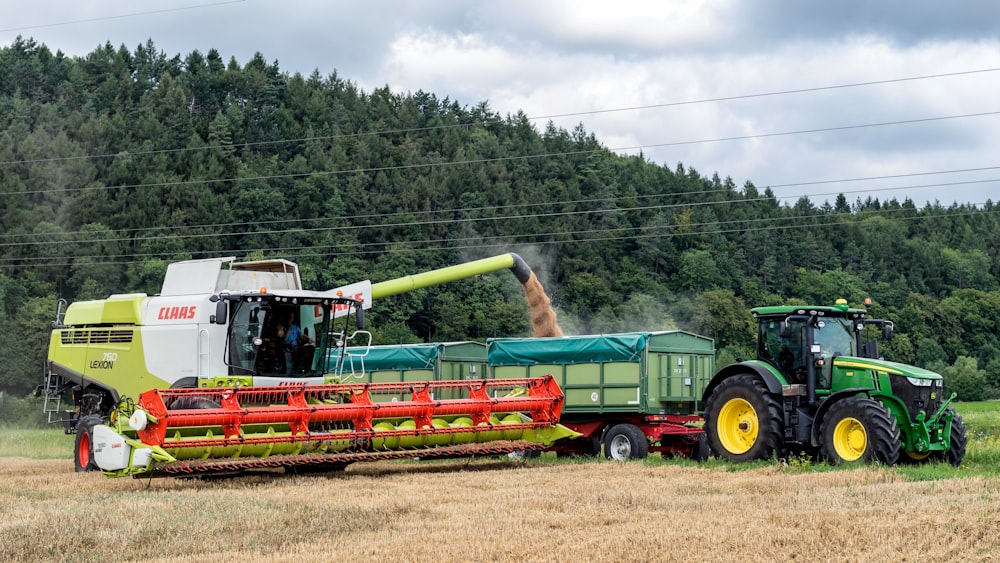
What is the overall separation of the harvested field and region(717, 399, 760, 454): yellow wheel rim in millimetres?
1743


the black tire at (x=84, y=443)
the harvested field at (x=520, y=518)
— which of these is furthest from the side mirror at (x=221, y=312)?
the black tire at (x=84, y=443)

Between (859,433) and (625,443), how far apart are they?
4359 millimetres

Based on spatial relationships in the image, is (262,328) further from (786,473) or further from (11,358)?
(11,358)

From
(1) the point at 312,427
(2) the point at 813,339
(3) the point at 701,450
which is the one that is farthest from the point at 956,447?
(1) the point at 312,427

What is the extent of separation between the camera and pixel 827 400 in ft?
49.8

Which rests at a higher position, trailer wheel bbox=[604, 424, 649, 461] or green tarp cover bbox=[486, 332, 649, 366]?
green tarp cover bbox=[486, 332, 649, 366]

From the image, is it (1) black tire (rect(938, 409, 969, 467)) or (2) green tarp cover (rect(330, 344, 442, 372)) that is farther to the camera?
(2) green tarp cover (rect(330, 344, 442, 372))

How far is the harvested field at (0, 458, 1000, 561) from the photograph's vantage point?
337 inches

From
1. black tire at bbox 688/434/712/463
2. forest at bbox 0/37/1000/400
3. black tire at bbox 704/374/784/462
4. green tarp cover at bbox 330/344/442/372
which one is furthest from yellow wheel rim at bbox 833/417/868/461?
forest at bbox 0/37/1000/400

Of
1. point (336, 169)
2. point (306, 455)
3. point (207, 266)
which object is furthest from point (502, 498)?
point (336, 169)

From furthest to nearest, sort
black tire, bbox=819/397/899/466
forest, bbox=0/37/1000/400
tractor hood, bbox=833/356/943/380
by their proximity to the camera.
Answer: forest, bbox=0/37/1000/400, tractor hood, bbox=833/356/943/380, black tire, bbox=819/397/899/466

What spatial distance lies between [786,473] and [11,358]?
164 feet

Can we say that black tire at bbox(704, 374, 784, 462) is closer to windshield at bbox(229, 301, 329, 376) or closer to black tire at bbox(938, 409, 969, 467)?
black tire at bbox(938, 409, 969, 467)

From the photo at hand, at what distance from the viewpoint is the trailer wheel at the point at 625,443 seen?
17844 mm
